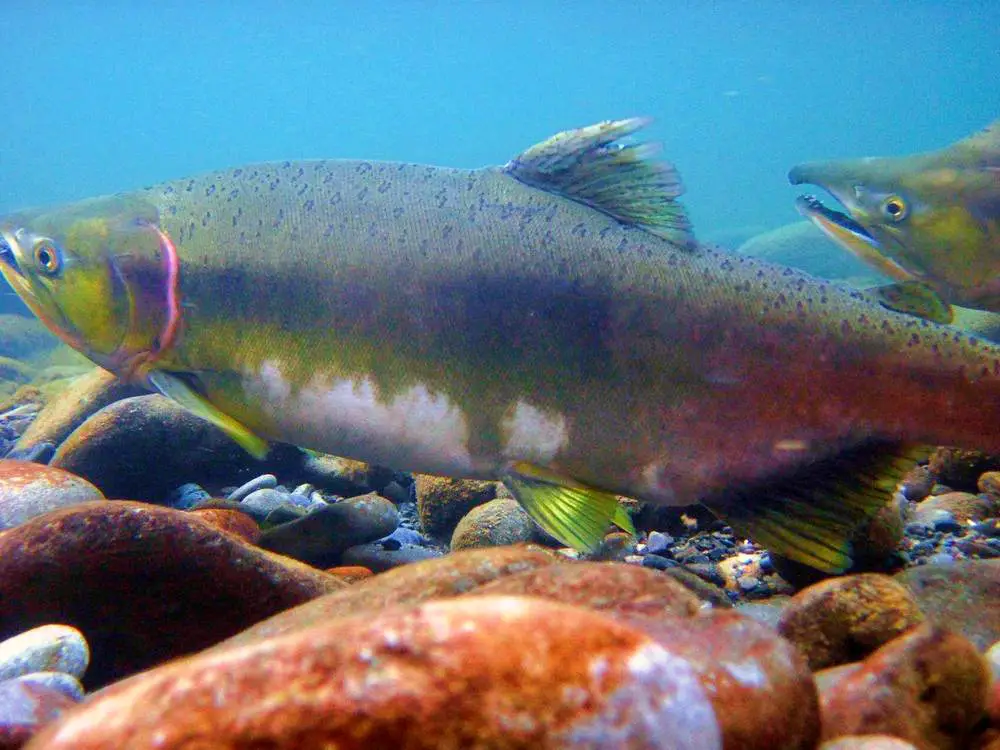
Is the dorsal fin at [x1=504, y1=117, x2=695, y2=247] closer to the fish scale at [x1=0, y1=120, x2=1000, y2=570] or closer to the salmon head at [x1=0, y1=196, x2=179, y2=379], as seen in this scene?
the fish scale at [x1=0, y1=120, x2=1000, y2=570]

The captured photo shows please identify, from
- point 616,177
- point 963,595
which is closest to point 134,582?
point 616,177

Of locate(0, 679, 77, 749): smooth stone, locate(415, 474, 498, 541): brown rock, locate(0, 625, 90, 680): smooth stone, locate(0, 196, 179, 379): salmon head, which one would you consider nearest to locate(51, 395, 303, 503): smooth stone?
locate(0, 196, 179, 379): salmon head

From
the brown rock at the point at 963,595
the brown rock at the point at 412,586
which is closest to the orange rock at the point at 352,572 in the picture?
the brown rock at the point at 412,586

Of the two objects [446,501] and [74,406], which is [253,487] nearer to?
[446,501]

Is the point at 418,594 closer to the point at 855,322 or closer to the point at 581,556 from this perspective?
the point at 581,556

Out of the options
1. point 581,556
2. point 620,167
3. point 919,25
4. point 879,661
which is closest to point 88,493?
point 581,556
